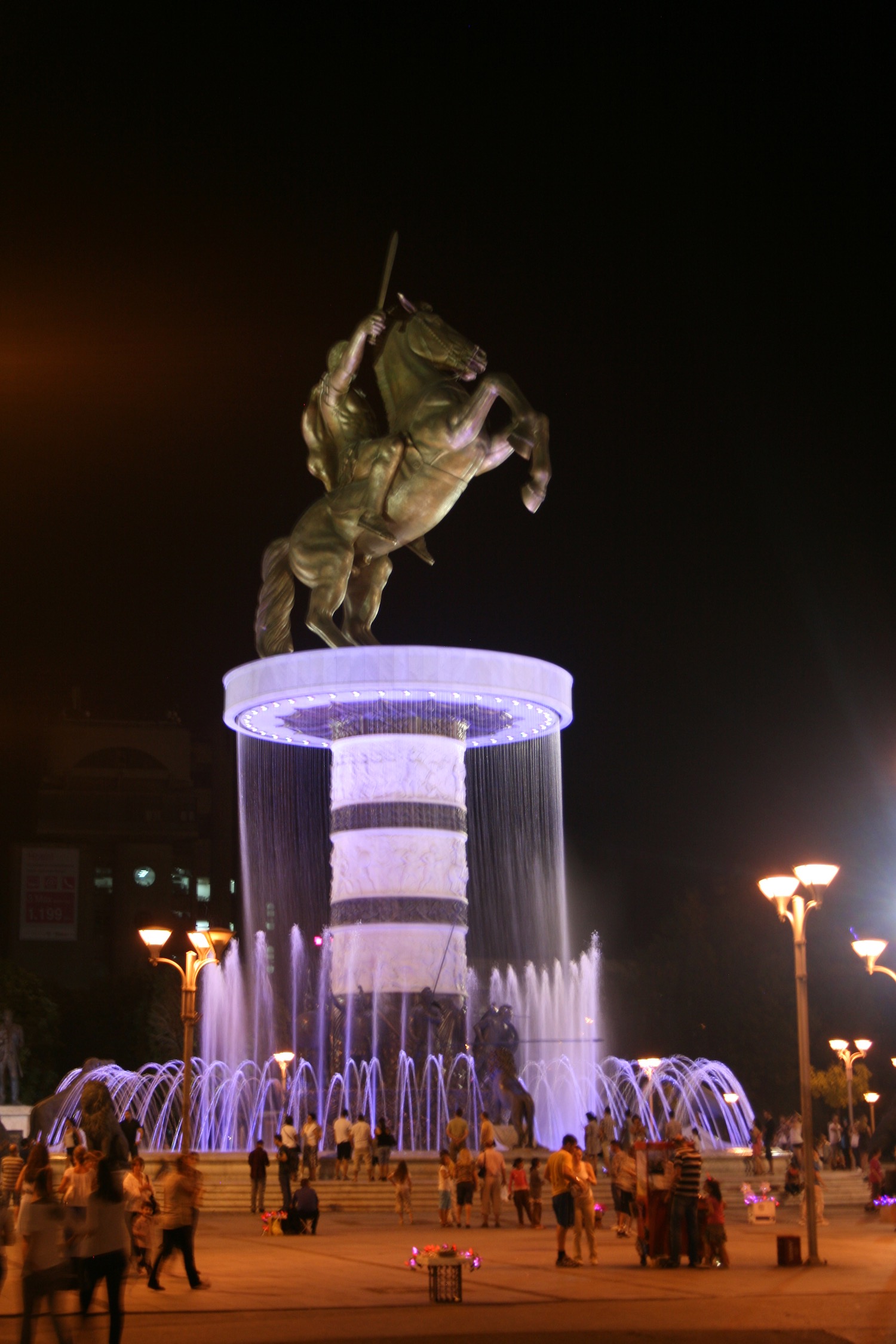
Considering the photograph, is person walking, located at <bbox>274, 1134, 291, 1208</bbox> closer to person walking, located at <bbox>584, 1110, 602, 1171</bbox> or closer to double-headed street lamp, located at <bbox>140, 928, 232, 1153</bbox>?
double-headed street lamp, located at <bbox>140, 928, 232, 1153</bbox>

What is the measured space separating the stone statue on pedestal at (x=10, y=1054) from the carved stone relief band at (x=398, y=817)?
23970 millimetres

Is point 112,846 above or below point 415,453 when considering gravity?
below

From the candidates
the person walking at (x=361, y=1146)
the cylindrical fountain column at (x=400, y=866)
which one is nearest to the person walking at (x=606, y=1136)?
the person walking at (x=361, y=1146)

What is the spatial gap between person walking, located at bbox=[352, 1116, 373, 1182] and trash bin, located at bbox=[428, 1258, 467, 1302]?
1146cm

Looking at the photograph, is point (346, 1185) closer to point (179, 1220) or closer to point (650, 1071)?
point (650, 1071)

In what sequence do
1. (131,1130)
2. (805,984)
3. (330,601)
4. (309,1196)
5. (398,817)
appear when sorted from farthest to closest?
(330,601) < (398,817) < (131,1130) < (309,1196) < (805,984)

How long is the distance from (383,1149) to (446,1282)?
38.4 feet

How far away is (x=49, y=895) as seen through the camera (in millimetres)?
86375

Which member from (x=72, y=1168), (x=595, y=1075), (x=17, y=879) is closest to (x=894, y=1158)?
(x=595, y=1075)

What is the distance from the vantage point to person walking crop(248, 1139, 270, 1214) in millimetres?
21797

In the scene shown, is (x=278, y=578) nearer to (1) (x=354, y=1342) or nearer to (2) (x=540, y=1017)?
(2) (x=540, y=1017)

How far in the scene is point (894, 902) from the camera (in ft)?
163

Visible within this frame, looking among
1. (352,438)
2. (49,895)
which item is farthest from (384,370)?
(49,895)

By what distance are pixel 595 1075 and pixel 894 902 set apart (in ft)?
68.8
